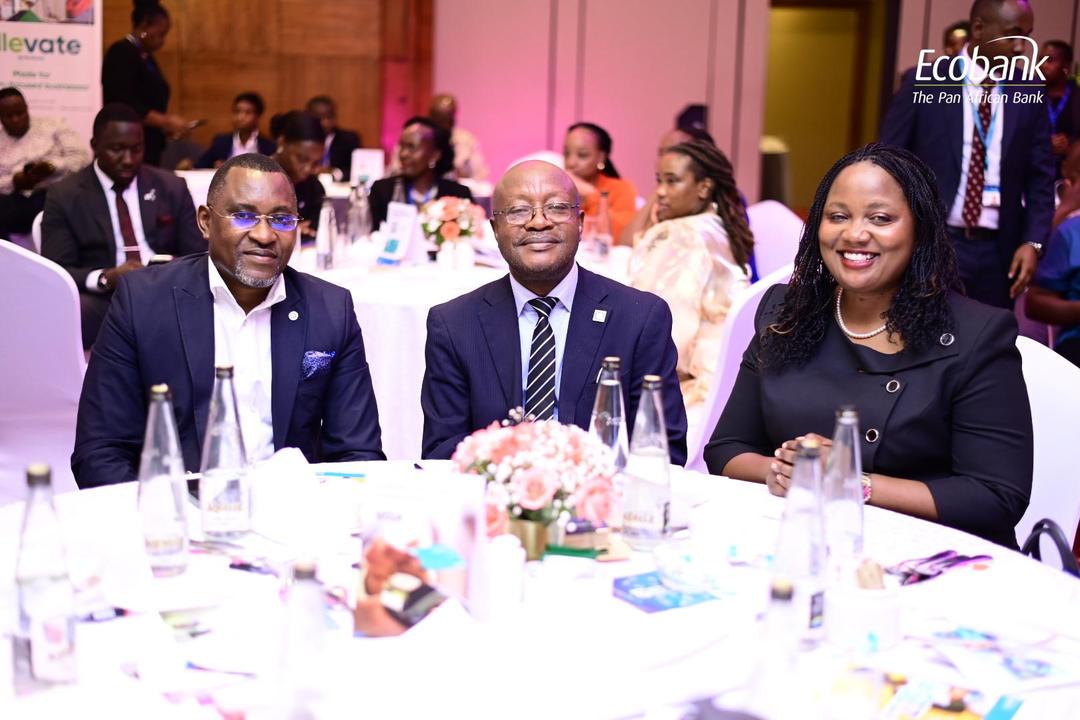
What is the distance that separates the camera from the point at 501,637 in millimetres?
1643

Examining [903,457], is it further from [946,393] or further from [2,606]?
[2,606]

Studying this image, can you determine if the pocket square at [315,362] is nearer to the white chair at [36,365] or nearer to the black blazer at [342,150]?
the white chair at [36,365]

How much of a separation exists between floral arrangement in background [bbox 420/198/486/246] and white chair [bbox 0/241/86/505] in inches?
67.9

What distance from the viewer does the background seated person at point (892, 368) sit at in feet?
8.06

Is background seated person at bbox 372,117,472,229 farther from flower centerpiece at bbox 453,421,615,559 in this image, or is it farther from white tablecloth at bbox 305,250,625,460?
flower centerpiece at bbox 453,421,615,559

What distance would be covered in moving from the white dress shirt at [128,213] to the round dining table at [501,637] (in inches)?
134

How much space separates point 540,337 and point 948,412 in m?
1.04

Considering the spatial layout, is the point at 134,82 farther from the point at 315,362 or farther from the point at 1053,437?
the point at 1053,437

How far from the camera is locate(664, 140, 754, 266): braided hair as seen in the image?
4.82 meters

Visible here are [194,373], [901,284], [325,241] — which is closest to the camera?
[901,284]

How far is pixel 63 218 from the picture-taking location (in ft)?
17.0

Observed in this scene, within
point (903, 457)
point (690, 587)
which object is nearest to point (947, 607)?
point (690, 587)

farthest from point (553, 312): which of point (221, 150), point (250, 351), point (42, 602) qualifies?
point (221, 150)

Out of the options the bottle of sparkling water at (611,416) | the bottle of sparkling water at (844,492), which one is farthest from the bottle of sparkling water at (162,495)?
the bottle of sparkling water at (844,492)
